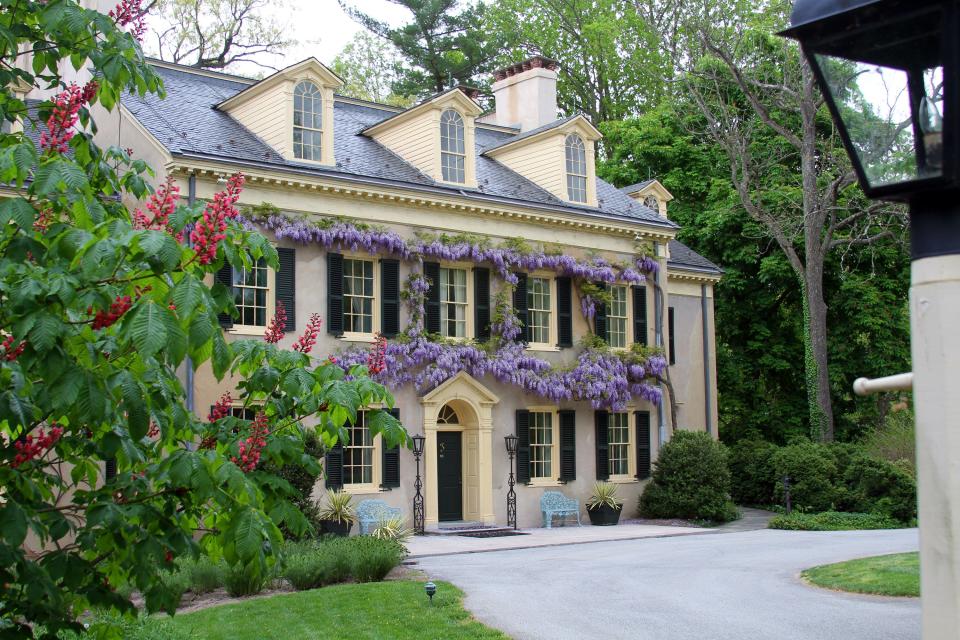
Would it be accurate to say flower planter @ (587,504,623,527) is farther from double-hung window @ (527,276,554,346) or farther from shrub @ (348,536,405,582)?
shrub @ (348,536,405,582)

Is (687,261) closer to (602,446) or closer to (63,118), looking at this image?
(602,446)

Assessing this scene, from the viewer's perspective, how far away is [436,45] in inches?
1772

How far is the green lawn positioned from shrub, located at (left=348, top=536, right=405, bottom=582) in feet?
3.19

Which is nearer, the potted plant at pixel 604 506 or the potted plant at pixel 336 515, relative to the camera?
the potted plant at pixel 336 515

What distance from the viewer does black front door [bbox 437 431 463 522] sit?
910 inches

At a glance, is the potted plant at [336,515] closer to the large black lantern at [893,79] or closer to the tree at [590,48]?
the large black lantern at [893,79]

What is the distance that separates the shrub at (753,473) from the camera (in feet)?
92.4

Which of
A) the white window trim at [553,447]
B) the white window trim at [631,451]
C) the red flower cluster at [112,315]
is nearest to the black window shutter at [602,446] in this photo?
the white window trim at [631,451]

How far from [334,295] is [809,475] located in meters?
12.5

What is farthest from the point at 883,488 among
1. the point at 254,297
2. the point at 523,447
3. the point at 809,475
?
the point at 254,297

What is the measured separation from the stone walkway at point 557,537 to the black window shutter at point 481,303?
438 cm

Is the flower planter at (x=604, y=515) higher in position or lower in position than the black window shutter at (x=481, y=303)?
lower

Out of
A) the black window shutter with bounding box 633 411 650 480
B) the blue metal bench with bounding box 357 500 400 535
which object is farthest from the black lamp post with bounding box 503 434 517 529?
the black window shutter with bounding box 633 411 650 480

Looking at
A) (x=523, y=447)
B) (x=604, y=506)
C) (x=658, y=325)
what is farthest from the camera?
(x=658, y=325)
